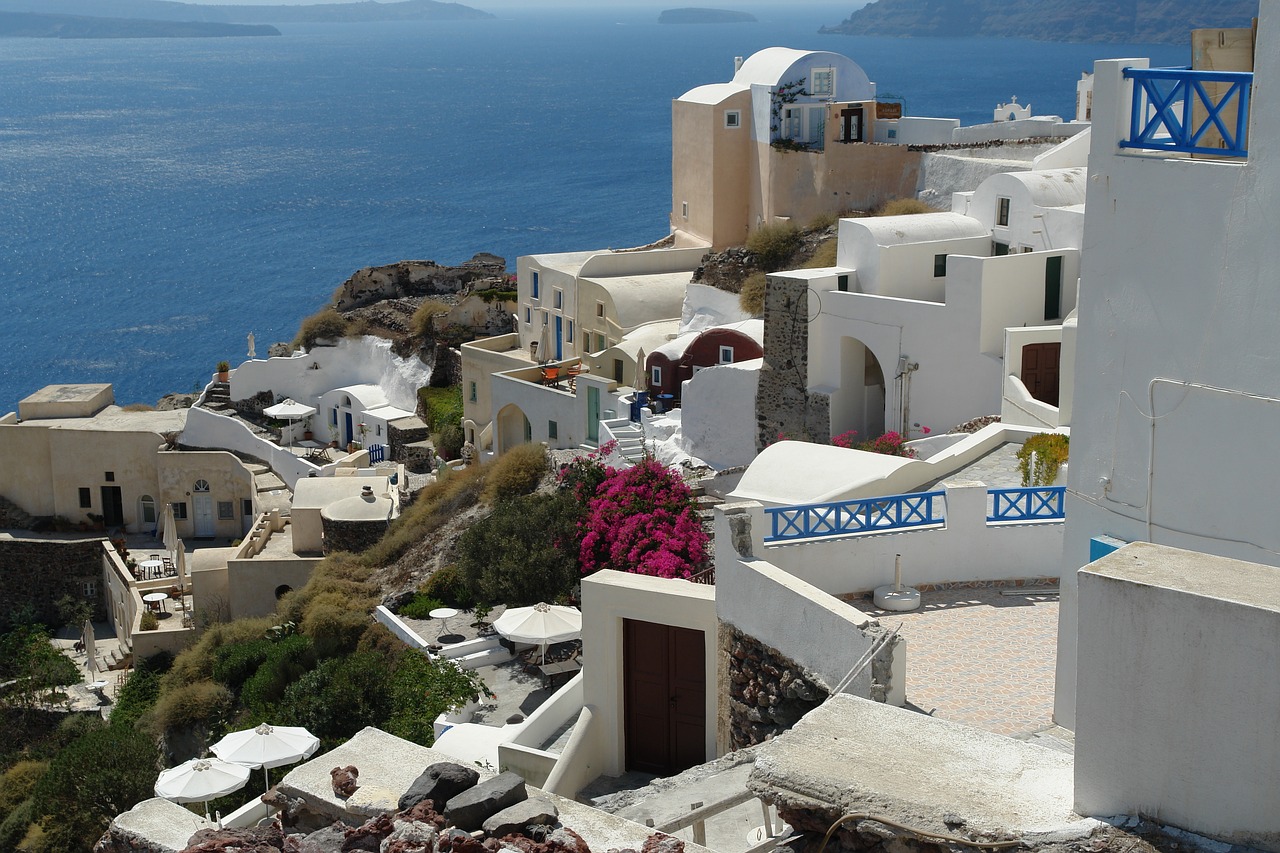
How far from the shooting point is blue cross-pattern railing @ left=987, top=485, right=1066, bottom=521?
13.4m

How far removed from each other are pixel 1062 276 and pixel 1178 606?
2013 cm

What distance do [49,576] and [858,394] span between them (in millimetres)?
26472

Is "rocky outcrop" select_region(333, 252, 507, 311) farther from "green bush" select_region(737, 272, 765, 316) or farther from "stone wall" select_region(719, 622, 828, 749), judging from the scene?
"stone wall" select_region(719, 622, 828, 749)

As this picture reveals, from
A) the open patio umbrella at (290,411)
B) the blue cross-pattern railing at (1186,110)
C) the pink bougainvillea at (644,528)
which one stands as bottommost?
the open patio umbrella at (290,411)

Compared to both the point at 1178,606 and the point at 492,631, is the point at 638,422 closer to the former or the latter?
the point at 492,631

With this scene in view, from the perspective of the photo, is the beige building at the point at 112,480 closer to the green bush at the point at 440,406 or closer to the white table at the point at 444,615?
the green bush at the point at 440,406

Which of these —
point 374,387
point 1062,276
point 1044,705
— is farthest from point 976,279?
point 374,387

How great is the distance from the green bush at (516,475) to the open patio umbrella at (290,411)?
16050 millimetres

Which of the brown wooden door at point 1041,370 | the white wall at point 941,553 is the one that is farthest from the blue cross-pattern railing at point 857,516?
the brown wooden door at point 1041,370

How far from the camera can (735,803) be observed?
952 cm

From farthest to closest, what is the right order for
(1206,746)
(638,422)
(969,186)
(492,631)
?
(969,186) < (638,422) < (492,631) < (1206,746)

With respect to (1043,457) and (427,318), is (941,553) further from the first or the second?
(427,318)

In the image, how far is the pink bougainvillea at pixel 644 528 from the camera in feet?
69.3

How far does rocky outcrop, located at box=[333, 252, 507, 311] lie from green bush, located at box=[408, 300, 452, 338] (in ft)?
12.7
